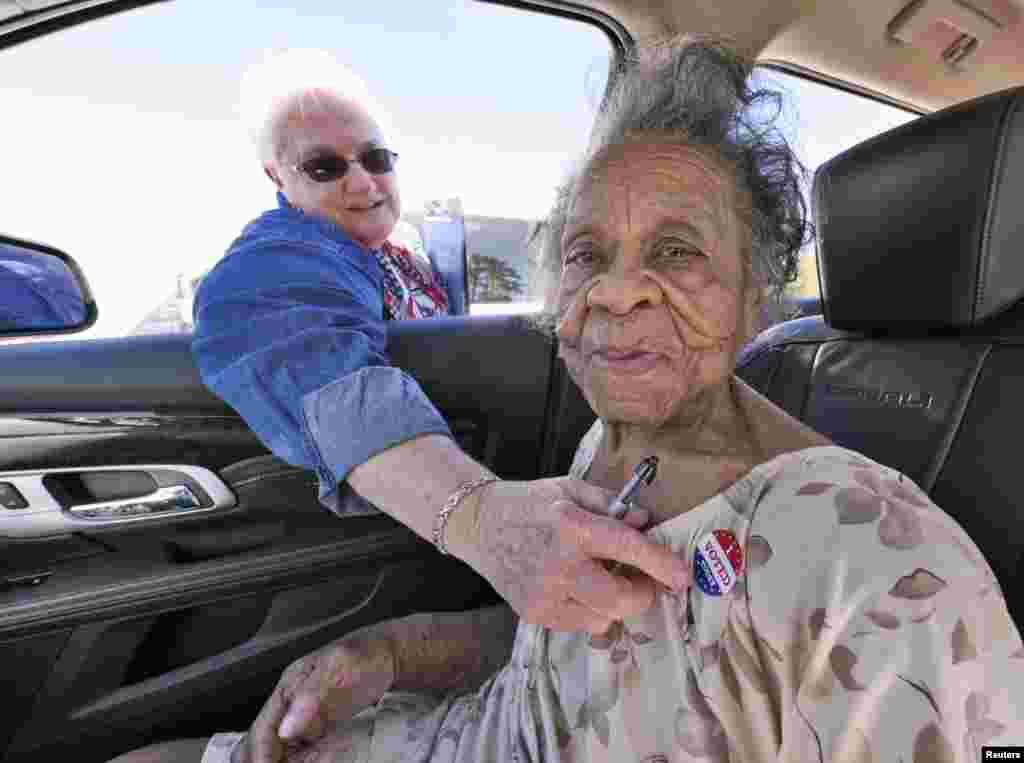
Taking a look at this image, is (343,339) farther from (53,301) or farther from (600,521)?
(53,301)

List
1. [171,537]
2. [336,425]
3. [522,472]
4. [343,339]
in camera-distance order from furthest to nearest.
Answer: [522,472] < [171,537] < [343,339] < [336,425]

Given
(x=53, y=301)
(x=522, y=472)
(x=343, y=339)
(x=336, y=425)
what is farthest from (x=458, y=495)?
(x=53, y=301)

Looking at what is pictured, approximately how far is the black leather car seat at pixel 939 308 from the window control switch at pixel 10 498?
1.62 meters

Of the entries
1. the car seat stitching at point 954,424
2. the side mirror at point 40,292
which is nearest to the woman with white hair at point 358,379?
the car seat stitching at point 954,424

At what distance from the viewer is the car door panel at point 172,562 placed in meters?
1.52

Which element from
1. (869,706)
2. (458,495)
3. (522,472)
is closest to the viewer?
(869,706)

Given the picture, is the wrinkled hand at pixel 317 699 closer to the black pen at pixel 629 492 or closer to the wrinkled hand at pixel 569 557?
the wrinkled hand at pixel 569 557

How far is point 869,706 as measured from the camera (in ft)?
2.22

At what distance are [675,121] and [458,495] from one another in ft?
2.12

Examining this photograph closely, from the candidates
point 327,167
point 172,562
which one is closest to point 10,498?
point 172,562

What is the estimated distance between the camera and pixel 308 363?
1206mm

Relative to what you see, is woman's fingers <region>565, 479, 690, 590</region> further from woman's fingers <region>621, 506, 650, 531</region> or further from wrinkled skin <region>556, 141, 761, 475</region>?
wrinkled skin <region>556, 141, 761, 475</region>

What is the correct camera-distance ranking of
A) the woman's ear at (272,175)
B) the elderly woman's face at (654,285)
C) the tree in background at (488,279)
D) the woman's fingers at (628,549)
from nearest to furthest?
1. the woman's fingers at (628,549)
2. the elderly woman's face at (654,285)
3. the woman's ear at (272,175)
4. the tree in background at (488,279)

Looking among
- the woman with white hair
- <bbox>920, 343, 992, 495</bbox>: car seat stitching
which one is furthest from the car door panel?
<bbox>920, 343, 992, 495</bbox>: car seat stitching
